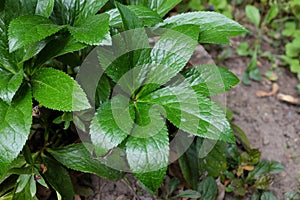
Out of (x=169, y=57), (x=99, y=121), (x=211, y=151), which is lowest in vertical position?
(x=211, y=151)

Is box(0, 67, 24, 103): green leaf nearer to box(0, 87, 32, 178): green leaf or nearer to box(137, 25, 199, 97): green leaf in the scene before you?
box(0, 87, 32, 178): green leaf

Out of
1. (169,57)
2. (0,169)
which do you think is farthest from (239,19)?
(0,169)

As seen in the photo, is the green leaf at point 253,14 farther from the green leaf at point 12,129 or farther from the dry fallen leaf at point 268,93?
the green leaf at point 12,129

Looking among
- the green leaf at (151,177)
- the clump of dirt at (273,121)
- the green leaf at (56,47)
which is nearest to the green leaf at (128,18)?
the green leaf at (56,47)

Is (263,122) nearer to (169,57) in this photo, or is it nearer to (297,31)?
(297,31)

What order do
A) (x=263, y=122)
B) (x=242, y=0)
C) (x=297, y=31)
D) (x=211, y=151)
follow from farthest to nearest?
(x=242, y=0) < (x=297, y=31) < (x=263, y=122) < (x=211, y=151)

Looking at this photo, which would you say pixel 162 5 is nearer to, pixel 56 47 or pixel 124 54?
pixel 124 54

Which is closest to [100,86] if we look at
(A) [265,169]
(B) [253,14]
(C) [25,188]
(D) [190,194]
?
(C) [25,188]
